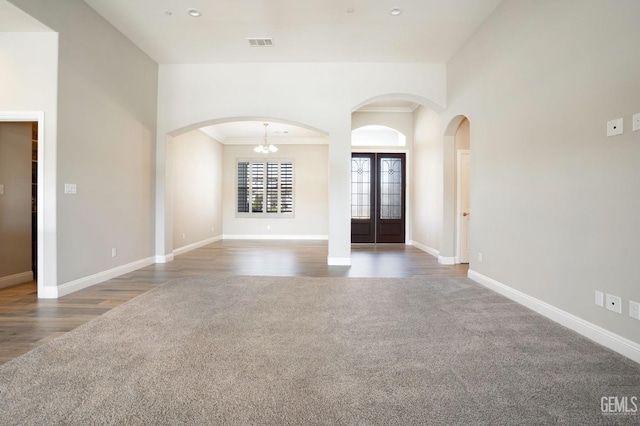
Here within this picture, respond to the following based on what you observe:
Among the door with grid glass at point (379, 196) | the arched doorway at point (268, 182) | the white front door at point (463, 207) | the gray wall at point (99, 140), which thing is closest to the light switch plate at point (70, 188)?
the gray wall at point (99, 140)

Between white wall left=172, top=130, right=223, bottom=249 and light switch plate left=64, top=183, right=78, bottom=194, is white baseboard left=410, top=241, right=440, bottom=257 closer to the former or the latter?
white wall left=172, top=130, right=223, bottom=249

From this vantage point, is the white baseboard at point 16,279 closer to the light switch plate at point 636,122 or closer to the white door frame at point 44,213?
the white door frame at point 44,213

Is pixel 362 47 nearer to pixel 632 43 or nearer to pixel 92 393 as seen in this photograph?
pixel 632 43

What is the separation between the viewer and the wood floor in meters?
2.92

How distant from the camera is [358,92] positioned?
5934 millimetres

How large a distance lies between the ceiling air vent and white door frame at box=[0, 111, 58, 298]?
2.89 m

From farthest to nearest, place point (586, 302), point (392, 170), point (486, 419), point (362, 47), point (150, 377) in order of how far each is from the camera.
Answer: point (392, 170) < point (362, 47) < point (586, 302) < point (150, 377) < point (486, 419)

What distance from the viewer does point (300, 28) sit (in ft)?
15.5

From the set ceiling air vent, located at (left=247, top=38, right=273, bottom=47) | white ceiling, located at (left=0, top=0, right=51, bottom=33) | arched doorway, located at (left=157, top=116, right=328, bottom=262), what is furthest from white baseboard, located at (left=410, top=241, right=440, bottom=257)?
white ceiling, located at (left=0, top=0, right=51, bottom=33)

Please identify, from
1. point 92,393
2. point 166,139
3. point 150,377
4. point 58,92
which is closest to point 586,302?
point 150,377

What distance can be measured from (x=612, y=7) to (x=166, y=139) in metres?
6.16

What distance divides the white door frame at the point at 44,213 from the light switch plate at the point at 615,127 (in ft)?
17.5

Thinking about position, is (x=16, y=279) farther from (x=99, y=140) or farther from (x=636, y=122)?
(x=636, y=122)

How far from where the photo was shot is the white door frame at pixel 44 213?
379cm
